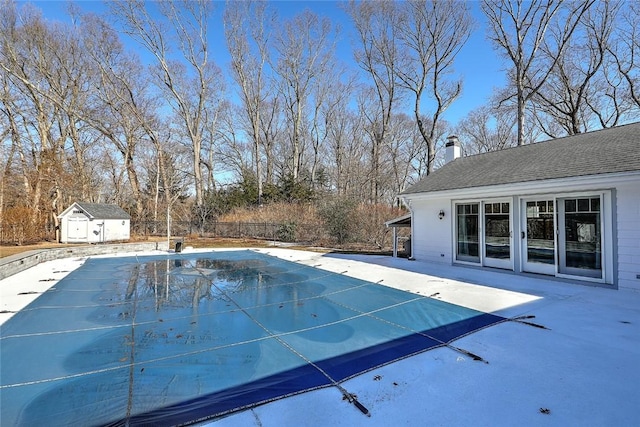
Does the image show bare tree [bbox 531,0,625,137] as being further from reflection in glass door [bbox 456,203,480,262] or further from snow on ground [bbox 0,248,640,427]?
snow on ground [bbox 0,248,640,427]

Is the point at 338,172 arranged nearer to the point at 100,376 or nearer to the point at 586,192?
the point at 586,192

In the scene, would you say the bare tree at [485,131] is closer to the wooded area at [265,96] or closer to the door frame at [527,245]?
the wooded area at [265,96]

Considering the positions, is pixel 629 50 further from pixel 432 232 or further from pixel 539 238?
pixel 539 238

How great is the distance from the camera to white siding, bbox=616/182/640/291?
5.34 meters

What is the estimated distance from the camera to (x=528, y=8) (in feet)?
51.2

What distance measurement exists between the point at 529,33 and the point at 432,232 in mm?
14072

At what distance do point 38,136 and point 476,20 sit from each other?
84.9 ft

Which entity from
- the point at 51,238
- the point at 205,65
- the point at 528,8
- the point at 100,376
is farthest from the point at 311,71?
the point at 100,376

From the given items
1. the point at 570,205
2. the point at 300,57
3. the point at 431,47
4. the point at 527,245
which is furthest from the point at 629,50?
the point at 300,57

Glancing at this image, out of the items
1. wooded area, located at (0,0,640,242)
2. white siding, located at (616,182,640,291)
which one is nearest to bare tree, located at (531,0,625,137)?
wooded area, located at (0,0,640,242)

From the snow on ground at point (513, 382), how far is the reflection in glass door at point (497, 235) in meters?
2.49

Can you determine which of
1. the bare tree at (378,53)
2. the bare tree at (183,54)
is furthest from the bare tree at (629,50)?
the bare tree at (183,54)

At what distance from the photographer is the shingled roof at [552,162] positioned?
5910 millimetres

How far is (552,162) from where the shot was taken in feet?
23.3
